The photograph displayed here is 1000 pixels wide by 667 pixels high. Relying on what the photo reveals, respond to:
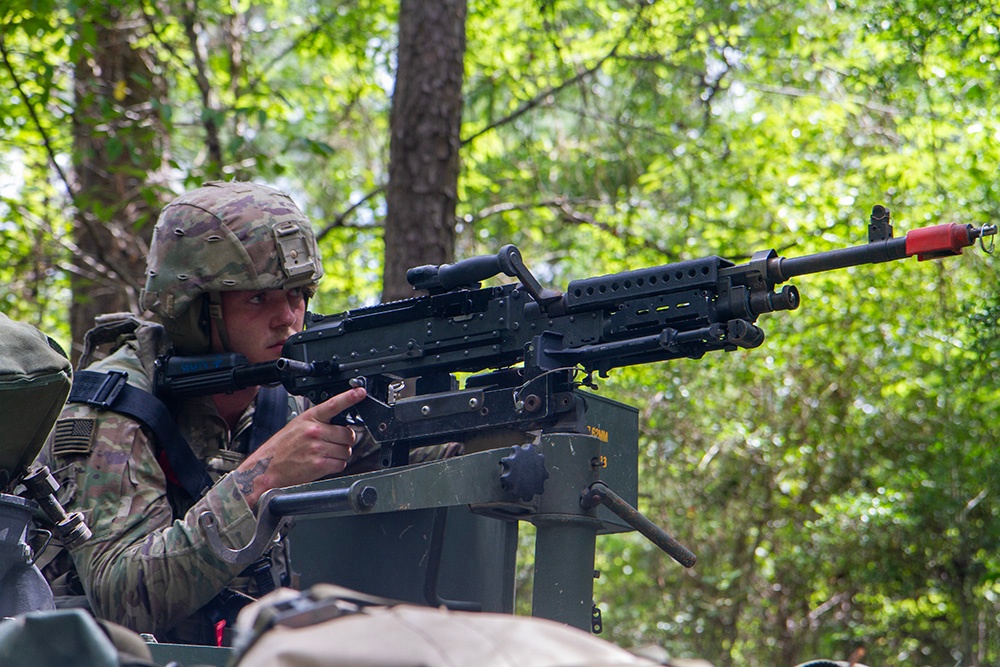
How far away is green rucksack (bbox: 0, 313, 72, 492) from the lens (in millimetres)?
2561

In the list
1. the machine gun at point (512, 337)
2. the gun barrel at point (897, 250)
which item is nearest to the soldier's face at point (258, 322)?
the machine gun at point (512, 337)

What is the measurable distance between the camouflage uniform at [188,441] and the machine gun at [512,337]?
0.21m

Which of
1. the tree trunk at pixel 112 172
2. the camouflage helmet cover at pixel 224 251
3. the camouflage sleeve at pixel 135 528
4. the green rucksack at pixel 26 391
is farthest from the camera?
the tree trunk at pixel 112 172

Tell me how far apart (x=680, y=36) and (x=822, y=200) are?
1594 mm

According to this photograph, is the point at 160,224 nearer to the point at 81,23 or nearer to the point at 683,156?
the point at 81,23

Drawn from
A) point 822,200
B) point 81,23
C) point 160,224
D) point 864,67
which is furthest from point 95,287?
point 864,67

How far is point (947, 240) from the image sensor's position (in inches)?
113

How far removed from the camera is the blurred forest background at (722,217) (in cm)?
713

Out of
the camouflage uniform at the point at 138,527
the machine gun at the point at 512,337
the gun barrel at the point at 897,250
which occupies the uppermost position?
the gun barrel at the point at 897,250

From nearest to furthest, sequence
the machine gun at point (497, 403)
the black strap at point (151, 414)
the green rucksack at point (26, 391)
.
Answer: the green rucksack at point (26, 391) → the machine gun at point (497, 403) → the black strap at point (151, 414)

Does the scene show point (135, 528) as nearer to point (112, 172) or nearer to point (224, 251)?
point (224, 251)

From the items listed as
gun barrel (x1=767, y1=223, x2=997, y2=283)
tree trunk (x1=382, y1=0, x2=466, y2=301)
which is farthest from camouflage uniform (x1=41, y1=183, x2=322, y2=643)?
gun barrel (x1=767, y1=223, x2=997, y2=283)

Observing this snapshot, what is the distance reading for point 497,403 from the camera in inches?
129

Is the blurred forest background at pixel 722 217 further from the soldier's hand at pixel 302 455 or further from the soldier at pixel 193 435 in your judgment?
the soldier's hand at pixel 302 455
